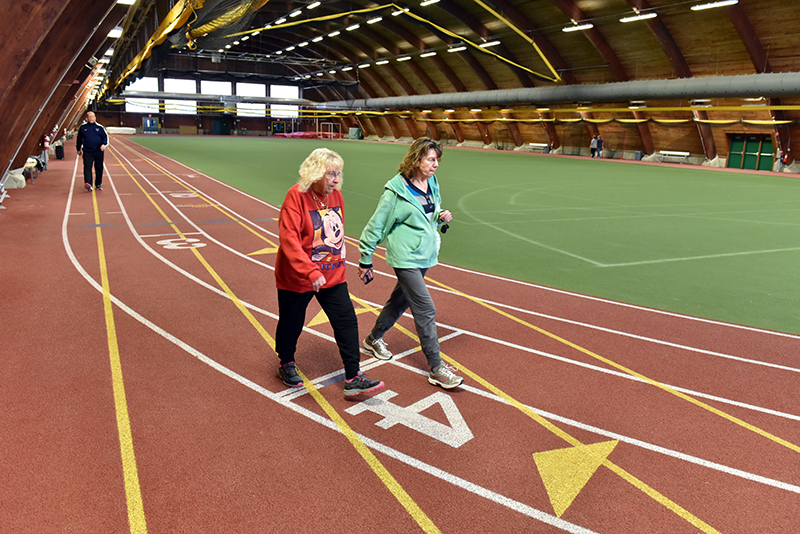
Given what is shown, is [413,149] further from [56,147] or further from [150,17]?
[56,147]

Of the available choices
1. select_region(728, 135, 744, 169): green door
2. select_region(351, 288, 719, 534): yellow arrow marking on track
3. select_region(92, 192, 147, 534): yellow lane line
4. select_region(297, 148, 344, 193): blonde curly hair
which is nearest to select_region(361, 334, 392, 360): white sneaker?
select_region(351, 288, 719, 534): yellow arrow marking on track

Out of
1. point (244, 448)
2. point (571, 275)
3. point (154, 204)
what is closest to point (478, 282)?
point (571, 275)

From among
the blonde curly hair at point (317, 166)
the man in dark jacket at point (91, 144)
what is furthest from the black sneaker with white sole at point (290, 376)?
the man in dark jacket at point (91, 144)

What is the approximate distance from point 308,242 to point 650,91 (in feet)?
107

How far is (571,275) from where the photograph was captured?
8523 mm

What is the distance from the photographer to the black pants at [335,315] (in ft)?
14.5

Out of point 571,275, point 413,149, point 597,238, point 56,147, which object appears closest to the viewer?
point 413,149

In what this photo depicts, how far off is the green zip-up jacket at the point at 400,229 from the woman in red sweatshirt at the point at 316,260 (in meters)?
0.35

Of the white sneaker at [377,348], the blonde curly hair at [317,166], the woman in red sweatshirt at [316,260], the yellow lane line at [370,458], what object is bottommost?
the yellow lane line at [370,458]

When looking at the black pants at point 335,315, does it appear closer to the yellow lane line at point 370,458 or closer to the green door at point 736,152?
the yellow lane line at point 370,458

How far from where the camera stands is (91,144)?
51.1ft

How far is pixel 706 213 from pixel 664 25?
2089 cm

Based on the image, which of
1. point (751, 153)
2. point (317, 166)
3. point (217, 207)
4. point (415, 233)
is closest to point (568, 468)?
point (415, 233)

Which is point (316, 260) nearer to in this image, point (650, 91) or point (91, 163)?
point (91, 163)
